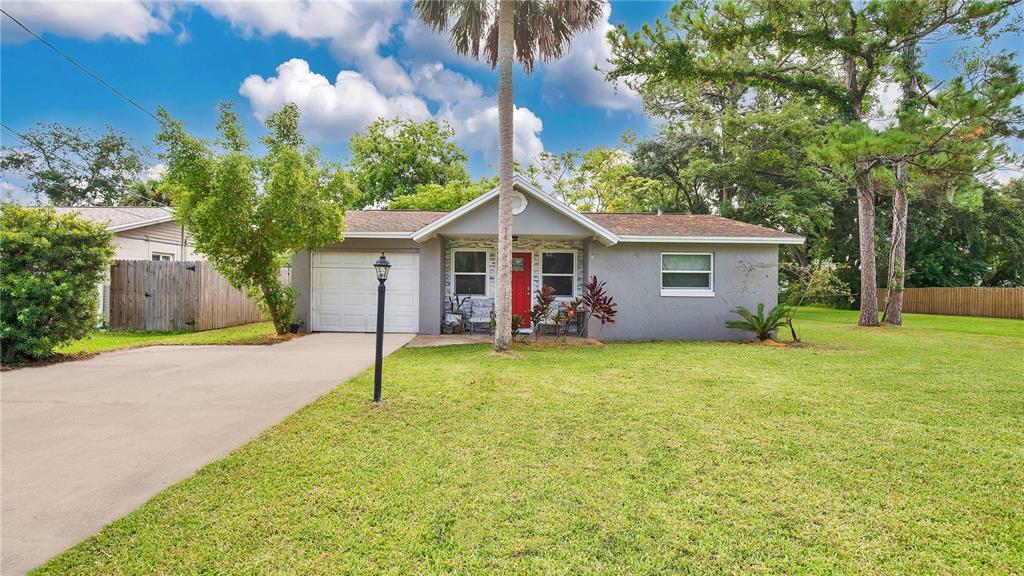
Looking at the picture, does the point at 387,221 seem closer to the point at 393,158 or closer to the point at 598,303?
the point at 598,303

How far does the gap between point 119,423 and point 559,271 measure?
10.2 m

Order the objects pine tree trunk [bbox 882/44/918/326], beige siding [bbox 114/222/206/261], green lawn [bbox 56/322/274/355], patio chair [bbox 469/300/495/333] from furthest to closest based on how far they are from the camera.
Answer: pine tree trunk [bbox 882/44/918/326]
beige siding [bbox 114/222/206/261]
patio chair [bbox 469/300/495/333]
green lawn [bbox 56/322/274/355]

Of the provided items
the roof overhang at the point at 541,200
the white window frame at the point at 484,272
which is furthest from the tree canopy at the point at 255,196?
the white window frame at the point at 484,272

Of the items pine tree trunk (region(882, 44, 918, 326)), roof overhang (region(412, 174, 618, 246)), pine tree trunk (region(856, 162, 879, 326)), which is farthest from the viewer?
pine tree trunk (region(882, 44, 918, 326))

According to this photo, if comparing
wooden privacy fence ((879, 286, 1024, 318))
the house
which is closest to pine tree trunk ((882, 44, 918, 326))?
wooden privacy fence ((879, 286, 1024, 318))

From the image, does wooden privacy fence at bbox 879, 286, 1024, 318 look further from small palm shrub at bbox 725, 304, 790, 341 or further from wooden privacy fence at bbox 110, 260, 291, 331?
wooden privacy fence at bbox 110, 260, 291, 331

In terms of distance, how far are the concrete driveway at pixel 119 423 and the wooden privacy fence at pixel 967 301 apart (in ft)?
76.1

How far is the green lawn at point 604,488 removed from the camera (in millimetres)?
2453

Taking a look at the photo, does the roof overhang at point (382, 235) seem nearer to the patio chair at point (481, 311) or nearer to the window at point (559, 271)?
the patio chair at point (481, 311)

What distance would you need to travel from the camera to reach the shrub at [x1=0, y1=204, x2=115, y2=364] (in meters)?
7.02

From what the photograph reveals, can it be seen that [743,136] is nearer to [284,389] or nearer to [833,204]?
[833,204]

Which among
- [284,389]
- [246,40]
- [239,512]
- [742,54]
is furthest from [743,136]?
[239,512]

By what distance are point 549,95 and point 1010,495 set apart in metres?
21.0

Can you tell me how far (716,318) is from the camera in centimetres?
1180
